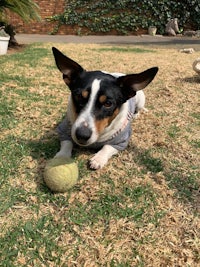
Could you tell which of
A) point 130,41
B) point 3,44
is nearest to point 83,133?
point 3,44

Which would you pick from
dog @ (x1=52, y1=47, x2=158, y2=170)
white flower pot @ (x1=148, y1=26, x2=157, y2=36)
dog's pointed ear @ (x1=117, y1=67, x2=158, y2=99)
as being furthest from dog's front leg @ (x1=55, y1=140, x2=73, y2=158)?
white flower pot @ (x1=148, y1=26, x2=157, y2=36)

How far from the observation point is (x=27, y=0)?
873cm

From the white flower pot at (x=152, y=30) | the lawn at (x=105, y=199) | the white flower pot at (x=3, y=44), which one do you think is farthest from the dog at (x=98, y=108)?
the white flower pot at (x=152, y=30)

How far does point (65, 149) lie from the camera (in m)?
3.02

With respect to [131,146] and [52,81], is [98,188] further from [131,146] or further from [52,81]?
[52,81]

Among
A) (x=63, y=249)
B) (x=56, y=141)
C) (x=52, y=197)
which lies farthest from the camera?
(x=56, y=141)

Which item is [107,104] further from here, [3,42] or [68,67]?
[3,42]

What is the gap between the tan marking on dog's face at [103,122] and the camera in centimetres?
271

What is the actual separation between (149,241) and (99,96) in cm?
117

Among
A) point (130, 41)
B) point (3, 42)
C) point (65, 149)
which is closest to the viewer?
point (65, 149)

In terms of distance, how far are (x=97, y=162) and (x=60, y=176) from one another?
0.50 m

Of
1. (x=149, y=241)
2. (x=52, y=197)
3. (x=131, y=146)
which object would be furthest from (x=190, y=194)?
(x=52, y=197)

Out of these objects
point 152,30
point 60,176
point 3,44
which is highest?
point 60,176

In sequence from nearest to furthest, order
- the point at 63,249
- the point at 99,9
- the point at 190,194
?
the point at 63,249 < the point at 190,194 < the point at 99,9
